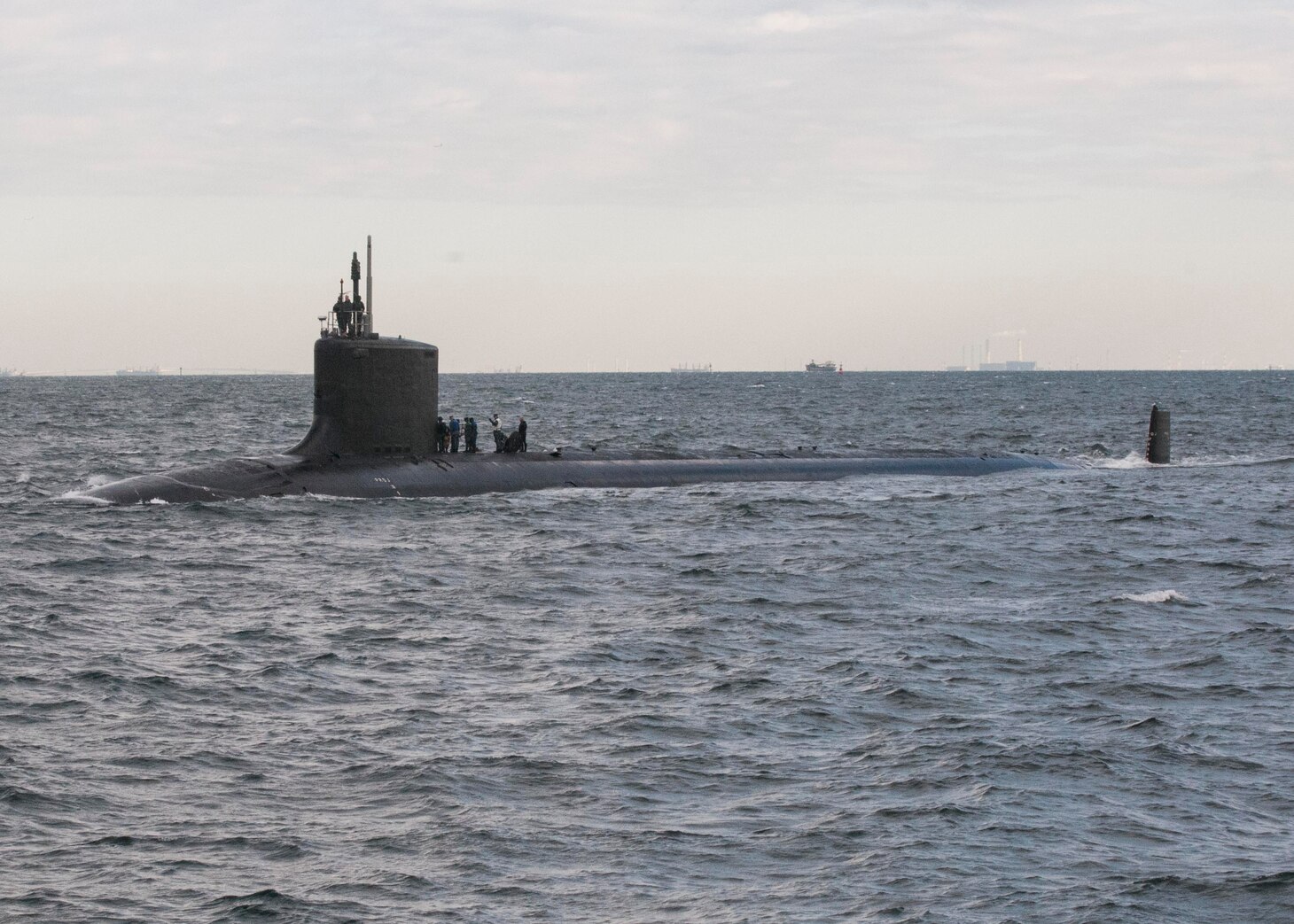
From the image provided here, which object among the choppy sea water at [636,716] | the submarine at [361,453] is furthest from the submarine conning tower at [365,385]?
the choppy sea water at [636,716]

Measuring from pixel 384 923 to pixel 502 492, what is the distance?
25197mm

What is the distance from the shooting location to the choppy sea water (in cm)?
1220

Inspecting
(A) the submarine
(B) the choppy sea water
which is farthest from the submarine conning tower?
(B) the choppy sea water

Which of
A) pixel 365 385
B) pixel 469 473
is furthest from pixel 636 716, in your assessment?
pixel 469 473

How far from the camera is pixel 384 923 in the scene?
11.3m

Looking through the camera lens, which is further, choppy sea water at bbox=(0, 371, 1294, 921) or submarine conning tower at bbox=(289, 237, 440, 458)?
submarine conning tower at bbox=(289, 237, 440, 458)

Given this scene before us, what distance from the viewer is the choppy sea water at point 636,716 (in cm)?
1220

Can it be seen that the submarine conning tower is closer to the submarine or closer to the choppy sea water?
the submarine

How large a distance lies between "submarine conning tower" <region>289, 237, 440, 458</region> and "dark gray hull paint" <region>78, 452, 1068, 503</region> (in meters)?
0.47

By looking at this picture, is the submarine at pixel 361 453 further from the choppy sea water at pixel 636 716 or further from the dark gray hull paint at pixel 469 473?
the choppy sea water at pixel 636 716

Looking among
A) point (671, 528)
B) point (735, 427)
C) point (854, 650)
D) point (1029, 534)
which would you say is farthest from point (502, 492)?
point (735, 427)

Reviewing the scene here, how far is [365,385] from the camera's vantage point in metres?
33.1

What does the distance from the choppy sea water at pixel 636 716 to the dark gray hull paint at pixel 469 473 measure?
2.38ft

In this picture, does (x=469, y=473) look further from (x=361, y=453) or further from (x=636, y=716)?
(x=636, y=716)
